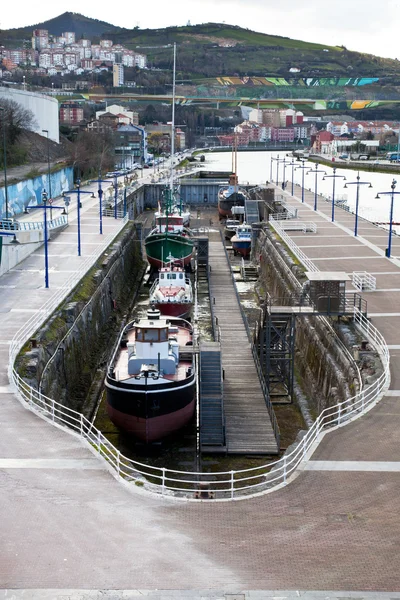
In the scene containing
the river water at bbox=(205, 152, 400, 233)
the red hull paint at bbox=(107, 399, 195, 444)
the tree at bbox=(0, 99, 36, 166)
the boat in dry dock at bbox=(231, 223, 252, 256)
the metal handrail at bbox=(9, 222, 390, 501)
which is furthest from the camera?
the river water at bbox=(205, 152, 400, 233)

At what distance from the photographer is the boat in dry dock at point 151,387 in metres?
24.3

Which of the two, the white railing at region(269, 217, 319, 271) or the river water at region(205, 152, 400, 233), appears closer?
the white railing at region(269, 217, 319, 271)

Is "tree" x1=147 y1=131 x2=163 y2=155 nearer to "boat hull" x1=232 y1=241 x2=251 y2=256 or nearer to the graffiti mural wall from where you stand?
the graffiti mural wall

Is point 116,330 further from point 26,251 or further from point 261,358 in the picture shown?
point 261,358

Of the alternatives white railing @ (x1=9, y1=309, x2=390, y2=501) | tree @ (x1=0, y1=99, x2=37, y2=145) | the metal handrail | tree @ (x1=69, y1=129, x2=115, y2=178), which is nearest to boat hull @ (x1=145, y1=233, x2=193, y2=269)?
the metal handrail

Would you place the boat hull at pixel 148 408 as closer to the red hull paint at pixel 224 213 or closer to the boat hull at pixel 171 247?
the boat hull at pixel 171 247

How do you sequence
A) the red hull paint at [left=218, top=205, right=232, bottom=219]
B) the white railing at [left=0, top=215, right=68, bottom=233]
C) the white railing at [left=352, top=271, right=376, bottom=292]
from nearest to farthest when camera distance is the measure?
the white railing at [left=352, top=271, right=376, bottom=292] < the white railing at [left=0, top=215, right=68, bottom=233] < the red hull paint at [left=218, top=205, right=232, bottom=219]

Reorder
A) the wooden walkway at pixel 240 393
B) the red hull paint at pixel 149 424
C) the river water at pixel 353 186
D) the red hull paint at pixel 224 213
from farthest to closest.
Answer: the river water at pixel 353 186, the red hull paint at pixel 224 213, the wooden walkway at pixel 240 393, the red hull paint at pixel 149 424

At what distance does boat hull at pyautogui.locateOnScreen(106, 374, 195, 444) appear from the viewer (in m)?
24.3

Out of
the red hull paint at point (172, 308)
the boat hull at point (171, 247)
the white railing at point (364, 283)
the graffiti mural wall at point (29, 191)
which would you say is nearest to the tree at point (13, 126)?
the graffiti mural wall at point (29, 191)

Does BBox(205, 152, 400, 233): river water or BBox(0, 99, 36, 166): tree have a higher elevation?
BBox(0, 99, 36, 166): tree

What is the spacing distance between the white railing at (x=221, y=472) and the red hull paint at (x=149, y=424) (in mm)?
1650

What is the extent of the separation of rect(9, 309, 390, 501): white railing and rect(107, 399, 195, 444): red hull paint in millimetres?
1650

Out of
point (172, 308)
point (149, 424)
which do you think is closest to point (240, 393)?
point (149, 424)
